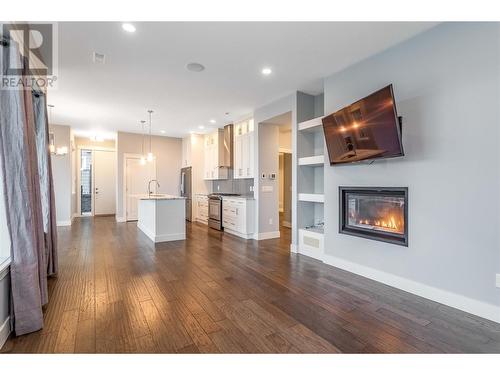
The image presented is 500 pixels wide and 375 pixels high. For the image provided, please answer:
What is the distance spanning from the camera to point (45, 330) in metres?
2.04

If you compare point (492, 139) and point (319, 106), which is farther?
point (319, 106)

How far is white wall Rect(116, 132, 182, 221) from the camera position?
26.5 ft

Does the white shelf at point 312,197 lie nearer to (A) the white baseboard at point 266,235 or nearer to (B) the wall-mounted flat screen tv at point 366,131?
(B) the wall-mounted flat screen tv at point 366,131

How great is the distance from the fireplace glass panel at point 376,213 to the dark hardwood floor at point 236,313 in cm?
70

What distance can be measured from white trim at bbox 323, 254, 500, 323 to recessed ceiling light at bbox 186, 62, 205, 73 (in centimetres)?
344

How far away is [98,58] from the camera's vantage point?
324 centimetres

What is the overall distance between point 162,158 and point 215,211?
340cm

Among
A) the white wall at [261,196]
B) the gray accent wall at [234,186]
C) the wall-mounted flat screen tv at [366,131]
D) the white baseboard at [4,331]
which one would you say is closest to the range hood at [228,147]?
the gray accent wall at [234,186]

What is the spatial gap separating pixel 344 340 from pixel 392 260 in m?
1.49

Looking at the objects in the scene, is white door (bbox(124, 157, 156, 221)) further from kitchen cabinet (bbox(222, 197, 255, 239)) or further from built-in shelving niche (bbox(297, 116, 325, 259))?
built-in shelving niche (bbox(297, 116, 325, 259))
